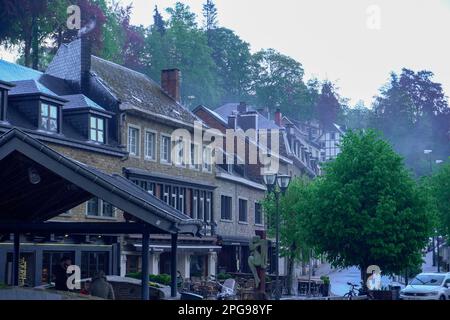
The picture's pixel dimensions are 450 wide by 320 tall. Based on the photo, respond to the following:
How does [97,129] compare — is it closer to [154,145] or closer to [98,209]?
[98,209]

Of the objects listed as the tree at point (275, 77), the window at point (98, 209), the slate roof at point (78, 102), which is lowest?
the window at point (98, 209)

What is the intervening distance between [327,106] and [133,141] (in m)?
30.9

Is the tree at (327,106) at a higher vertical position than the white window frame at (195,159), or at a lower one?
higher

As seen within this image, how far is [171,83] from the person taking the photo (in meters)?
43.5

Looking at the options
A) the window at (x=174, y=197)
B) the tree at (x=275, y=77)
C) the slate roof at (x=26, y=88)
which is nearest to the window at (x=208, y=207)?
the window at (x=174, y=197)

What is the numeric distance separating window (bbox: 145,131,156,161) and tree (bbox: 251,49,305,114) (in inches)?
465

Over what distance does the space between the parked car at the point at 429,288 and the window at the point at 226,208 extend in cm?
1765

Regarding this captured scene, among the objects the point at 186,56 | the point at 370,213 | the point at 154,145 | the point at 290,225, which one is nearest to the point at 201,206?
the point at 290,225

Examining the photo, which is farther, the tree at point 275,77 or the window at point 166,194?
the tree at point 275,77

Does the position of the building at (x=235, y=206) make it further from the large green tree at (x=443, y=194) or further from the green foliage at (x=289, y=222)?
the large green tree at (x=443, y=194)

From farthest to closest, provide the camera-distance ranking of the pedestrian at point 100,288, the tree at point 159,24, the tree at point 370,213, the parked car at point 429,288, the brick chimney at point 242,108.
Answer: the tree at point 159,24 < the brick chimney at point 242,108 < the tree at point 370,213 < the parked car at point 429,288 < the pedestrian at point 100,288

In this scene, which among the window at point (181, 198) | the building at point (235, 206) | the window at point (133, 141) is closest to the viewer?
the window at point (133, 141)

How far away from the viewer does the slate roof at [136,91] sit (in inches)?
1427
